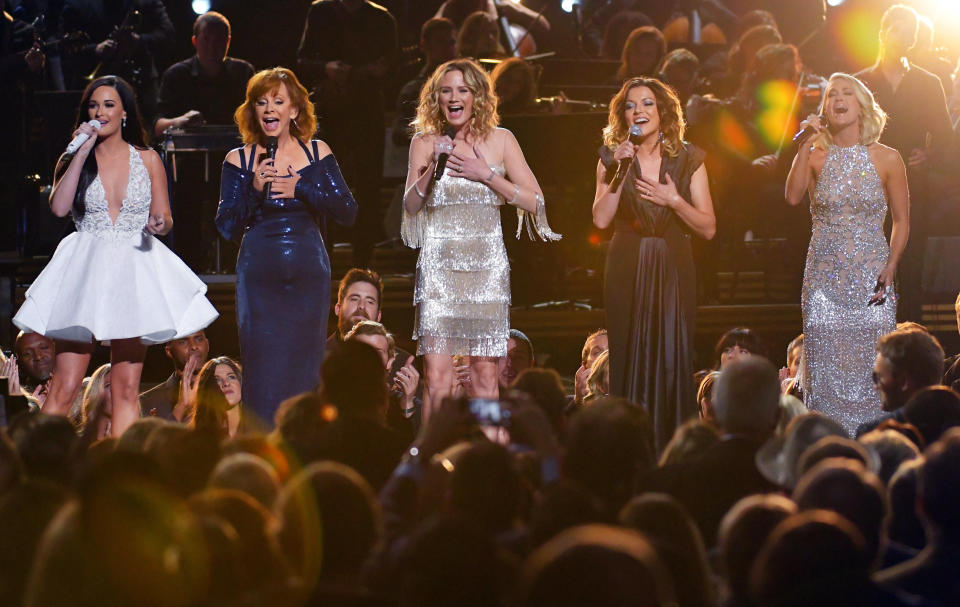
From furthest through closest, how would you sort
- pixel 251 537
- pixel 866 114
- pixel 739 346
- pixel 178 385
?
pixel 178 385
pixel 739 346
pixel 866 114
pixel 251 537

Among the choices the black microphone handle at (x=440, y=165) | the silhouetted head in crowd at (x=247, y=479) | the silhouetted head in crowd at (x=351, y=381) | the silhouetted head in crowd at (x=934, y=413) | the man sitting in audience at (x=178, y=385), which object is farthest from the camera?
the man sitting in audience at (x=178, y=385)

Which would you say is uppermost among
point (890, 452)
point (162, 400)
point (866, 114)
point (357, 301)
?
point (866, 114)

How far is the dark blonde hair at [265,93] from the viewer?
5.20 meters

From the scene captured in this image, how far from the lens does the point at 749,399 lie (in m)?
3.35

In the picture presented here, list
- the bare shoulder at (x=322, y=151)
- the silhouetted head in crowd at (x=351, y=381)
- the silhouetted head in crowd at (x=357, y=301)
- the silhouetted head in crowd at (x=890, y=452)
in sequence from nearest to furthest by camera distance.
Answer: the silhouetted head in crowd at (x=890, y=452), the silhouetted head in crowd at (x=351, y=381), the bare shoulder at (x=322, y=151), the silhouetted head in crowd at (x=357, y=301)

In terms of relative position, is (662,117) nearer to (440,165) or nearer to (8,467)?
(440,165)

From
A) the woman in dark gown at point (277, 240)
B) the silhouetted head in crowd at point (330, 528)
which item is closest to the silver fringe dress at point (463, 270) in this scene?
the woman in dark gown at point (277, 240)

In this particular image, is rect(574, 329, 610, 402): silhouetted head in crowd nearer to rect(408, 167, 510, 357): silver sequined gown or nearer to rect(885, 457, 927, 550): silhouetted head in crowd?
rect(408, 167, 510, 357): silver sequined gown

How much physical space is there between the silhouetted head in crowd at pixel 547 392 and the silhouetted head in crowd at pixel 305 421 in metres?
0.63

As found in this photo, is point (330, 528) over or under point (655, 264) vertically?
under

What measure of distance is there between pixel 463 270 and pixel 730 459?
2.29m

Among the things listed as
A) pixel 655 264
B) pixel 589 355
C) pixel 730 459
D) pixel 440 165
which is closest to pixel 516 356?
pixel 589 355

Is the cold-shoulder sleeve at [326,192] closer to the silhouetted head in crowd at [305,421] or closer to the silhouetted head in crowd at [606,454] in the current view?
the silhouetted head in crowd at [305,421]

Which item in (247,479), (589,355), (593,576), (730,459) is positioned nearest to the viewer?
(593,576)
